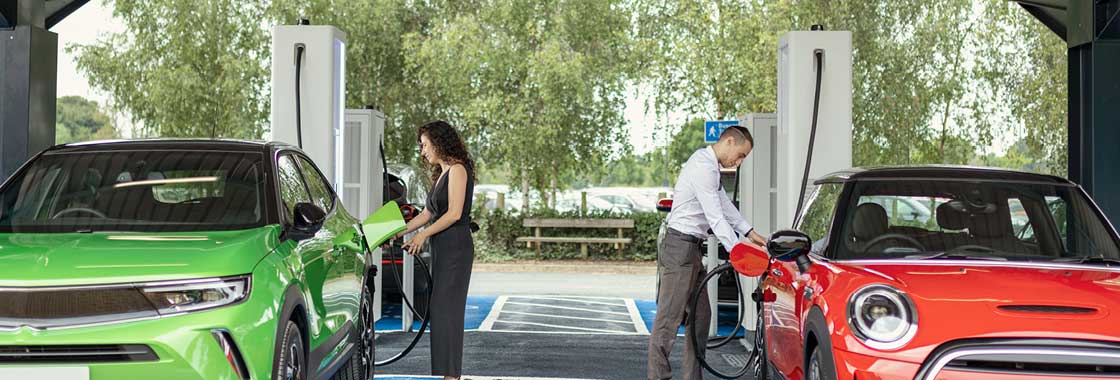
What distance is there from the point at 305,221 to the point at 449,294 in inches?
79.1

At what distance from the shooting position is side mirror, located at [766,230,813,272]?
5484 millimetres

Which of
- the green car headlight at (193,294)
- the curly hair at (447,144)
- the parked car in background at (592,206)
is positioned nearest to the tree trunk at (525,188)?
the parked car in background at (592,206)

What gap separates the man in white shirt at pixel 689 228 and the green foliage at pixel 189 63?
16464 millimetres

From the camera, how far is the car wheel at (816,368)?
4.66 m

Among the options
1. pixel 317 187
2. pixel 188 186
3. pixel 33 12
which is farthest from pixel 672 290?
pixel 33 12

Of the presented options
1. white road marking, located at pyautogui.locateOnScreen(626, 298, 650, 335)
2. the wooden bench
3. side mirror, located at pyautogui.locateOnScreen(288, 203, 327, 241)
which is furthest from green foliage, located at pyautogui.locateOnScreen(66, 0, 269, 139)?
side mirror, located at pyautogui.locateOnScreen(288, 203, 327, 241)

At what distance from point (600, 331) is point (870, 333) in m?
7.13

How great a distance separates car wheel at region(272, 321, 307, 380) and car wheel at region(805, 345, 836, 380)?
215 cm

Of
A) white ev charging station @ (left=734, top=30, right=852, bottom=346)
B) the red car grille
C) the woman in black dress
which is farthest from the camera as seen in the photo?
white ev charging station @ (left=734, top=30, right=852, bottom=346)

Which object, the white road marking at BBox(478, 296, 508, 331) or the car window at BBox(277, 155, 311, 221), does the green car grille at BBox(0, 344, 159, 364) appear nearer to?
the car window at BBox(277, 155, 311, 221)

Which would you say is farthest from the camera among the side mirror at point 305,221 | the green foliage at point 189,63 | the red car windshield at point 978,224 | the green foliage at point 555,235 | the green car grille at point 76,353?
the green foliage at point 555,235

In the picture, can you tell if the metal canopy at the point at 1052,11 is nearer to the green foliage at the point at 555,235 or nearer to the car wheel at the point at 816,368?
the car wheel at the point at 816,368

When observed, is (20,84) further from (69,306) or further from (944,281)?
(944,281)

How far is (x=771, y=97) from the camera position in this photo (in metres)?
21.0
